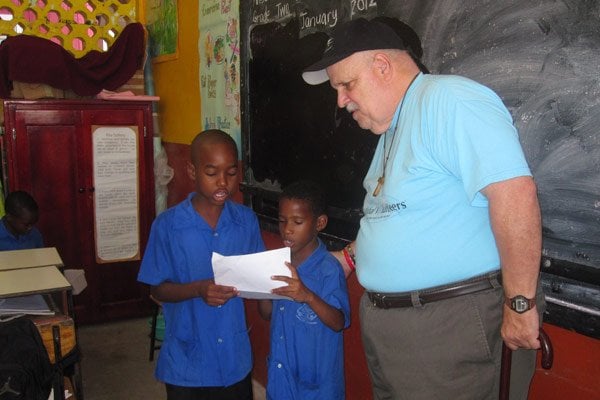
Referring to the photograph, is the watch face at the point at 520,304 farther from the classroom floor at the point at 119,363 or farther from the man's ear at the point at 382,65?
the classroom floor at the point at 119,363

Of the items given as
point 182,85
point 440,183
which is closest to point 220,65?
point 182,85

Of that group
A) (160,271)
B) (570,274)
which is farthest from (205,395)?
(570,274)

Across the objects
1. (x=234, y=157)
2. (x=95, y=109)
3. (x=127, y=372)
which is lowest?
(x=127, y=372)

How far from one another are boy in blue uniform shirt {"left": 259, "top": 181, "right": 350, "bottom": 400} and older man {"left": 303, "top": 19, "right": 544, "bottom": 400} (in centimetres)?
39

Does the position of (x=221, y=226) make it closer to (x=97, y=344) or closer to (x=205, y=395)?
(x=205, y=395)

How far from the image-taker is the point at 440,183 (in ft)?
4.09

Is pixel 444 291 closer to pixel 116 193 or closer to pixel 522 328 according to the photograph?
pixel 522 328

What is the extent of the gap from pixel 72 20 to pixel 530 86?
4.25 meters

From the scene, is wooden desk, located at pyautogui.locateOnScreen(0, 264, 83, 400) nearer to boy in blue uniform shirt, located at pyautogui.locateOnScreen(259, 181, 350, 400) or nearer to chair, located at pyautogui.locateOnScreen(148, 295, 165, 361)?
boy in blue uniform shirt, located at pyautogui.locateOnScreen(259, 181, 350, 400)

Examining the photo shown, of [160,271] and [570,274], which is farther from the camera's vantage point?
[160,271]

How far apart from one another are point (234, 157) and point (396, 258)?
86cm

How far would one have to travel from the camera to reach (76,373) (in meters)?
2.47

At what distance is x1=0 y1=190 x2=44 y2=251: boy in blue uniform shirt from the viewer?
343cm

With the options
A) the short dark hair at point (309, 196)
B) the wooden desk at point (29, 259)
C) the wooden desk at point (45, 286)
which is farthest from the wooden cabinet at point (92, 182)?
the short dark hair at point (309, 196)
